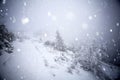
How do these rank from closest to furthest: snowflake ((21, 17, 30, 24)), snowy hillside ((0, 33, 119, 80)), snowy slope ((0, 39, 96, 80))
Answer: snowy slope ((0, 39, 96, 80))
snowy hillside ((0, 33, 119, 80))
snowflake ((21, 17, 30, 24))

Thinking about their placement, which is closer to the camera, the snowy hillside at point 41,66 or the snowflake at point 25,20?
the snowy hillside at point 41,66

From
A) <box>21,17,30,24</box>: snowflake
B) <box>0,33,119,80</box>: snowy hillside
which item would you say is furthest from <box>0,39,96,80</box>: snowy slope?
<box>21,17,30,24</box>: snowflake

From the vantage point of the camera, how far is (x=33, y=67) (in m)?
13.1

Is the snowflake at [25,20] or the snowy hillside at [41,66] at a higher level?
the snowflake at [25,20]

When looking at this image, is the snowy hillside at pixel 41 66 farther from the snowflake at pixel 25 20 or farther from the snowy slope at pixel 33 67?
the snowflake at pixel 25 20

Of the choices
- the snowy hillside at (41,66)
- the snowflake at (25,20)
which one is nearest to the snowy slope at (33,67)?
the snowy hillside at (41,66)

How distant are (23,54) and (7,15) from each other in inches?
1196

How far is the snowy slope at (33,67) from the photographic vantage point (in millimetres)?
11224

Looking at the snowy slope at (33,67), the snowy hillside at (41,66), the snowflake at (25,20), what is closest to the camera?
the snowy slope at (33,67)

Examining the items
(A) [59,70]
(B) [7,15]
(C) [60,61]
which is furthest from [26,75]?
(B) [7,15]

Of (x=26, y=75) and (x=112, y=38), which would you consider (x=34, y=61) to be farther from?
(x=112, y=38)

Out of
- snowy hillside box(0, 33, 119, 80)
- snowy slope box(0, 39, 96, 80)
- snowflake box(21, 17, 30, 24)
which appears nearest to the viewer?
snowy slope box(0, 39, 96, 80)

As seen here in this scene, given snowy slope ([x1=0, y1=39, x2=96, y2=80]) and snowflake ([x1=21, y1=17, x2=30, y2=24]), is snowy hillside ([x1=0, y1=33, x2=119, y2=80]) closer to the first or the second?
snowy slope ([x1=0, y1=39, x2=96, y2=80])

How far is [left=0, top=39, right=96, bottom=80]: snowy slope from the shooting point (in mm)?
11224
